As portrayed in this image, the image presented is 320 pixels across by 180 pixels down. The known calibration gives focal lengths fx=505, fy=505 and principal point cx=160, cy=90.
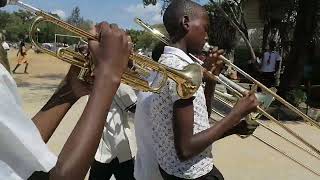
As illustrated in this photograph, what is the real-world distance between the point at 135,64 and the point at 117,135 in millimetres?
1851

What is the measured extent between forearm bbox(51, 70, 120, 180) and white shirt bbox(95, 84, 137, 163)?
237cm

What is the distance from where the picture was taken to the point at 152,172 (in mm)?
2748

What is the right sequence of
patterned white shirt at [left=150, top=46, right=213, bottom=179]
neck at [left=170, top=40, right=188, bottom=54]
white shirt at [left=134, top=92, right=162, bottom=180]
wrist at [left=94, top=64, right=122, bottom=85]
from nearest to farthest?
wrist at [left=94, top=64, right=122, bottom=85], patterned white shirt at [left=150, top=46, right=213, bottom=179], neck at [left=170, top=40, right=188, bottom=54], white shirt at [left=134, top=92, right=162, bottom=180]

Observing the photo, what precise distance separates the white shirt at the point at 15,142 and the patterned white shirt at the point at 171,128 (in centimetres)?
122

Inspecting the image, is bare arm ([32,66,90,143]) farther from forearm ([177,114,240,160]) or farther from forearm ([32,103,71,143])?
forearm ([177,114,240,160])

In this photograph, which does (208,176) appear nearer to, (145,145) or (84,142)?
(145,145)

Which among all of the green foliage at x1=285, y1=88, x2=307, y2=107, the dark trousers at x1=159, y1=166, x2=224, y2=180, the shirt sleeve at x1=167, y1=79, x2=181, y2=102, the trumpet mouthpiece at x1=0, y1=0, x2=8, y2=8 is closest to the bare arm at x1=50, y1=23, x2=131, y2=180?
the trumpet mouthpiece at x1=0, y1=0, x2=8, y2=8

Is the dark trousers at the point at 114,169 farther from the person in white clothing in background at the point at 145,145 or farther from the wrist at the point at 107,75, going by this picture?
the wrist at the point at 107,75

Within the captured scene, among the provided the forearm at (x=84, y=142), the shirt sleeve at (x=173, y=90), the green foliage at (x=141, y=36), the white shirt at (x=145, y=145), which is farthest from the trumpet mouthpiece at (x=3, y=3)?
the white shirt at (x=145, y=145)

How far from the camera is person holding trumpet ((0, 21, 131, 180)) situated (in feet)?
3.97

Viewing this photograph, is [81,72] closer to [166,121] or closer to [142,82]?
[142,82]

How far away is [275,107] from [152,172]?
6.99 metres

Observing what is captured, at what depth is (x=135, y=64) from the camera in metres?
2.01

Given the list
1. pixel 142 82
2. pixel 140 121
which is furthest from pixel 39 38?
pixel 140 121
